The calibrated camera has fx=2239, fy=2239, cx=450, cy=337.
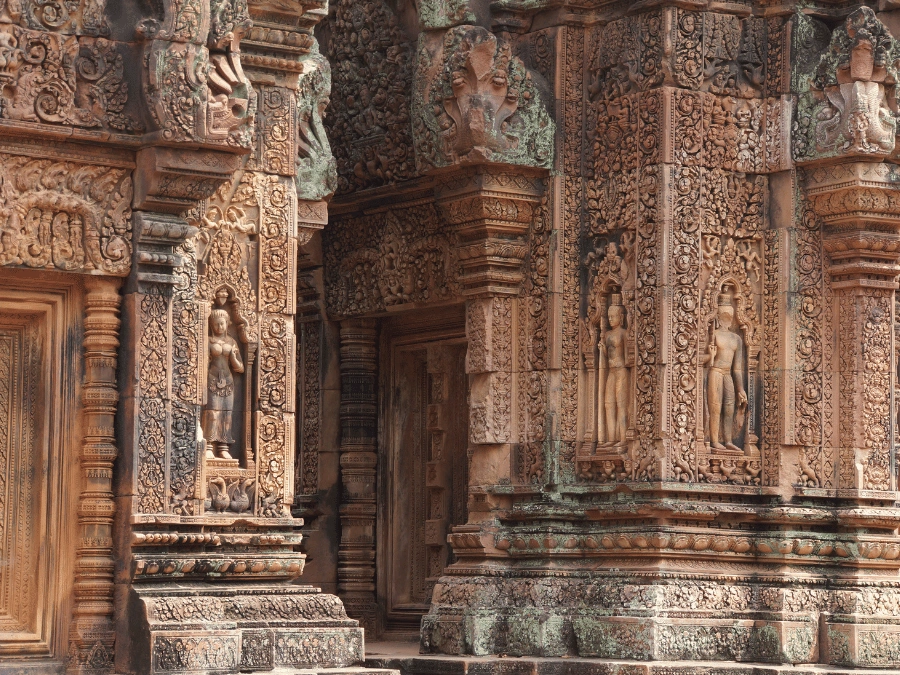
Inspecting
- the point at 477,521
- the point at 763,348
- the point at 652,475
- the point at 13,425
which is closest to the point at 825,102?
the point at 763,348

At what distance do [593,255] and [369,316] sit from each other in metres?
2.41

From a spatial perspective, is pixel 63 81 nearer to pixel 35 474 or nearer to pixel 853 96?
pixel 35 474

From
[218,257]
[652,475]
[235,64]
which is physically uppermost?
[235,64]

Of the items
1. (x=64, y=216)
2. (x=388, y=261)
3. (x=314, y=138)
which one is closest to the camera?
(x=64, y=216)

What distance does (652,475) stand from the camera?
16203 millimetres

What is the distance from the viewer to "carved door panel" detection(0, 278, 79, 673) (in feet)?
43.9

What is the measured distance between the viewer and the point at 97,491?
13422mm

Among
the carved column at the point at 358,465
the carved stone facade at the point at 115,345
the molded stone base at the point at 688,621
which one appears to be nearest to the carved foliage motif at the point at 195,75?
the carved stone facade at the point at 115,345

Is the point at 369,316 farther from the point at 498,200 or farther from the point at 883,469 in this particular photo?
the point at 883,469

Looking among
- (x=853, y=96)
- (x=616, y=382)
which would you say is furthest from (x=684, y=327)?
(x=853, y=96)

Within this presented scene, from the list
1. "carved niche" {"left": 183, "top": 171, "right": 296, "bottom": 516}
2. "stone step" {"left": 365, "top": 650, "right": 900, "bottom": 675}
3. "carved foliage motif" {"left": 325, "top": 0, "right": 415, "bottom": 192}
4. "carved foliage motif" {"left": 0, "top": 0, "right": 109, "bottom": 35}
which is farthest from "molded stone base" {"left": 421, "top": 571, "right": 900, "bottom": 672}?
"carved foliage motif" {"left": 0, "top": 0, "right": 109, "bottom": 35}

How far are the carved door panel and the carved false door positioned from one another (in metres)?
5.14

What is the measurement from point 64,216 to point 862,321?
621 centimetres

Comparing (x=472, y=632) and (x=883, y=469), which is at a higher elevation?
(x=883, y=469)
